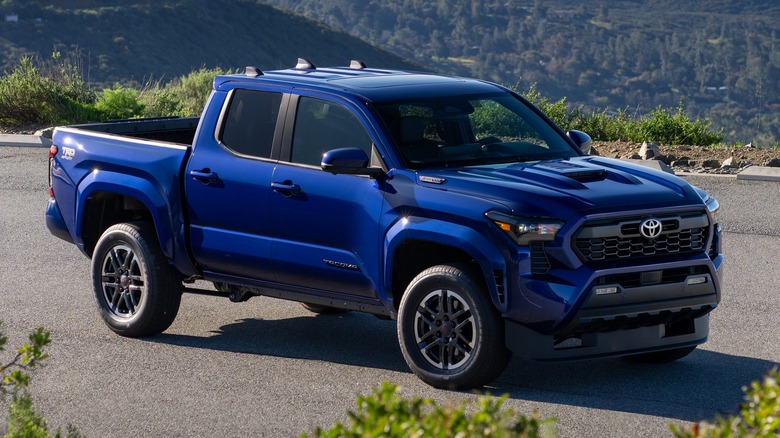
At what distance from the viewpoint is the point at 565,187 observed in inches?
291

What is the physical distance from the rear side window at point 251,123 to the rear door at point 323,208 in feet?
0.54

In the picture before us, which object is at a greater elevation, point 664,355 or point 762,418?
point 762,418

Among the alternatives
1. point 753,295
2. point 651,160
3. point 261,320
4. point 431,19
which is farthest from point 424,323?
point 431,19

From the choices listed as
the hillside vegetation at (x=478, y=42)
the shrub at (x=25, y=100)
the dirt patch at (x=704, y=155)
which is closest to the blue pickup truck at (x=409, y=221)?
the dirt patch at (x=704, y=155)

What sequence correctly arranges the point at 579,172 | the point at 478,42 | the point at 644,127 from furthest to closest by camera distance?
the point at 478,42
the point at 644,127
the point at 579,172

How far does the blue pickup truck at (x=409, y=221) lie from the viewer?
7.20m

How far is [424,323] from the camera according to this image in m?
7.56

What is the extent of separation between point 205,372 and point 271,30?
92.1 metres

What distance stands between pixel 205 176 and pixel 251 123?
445 millimetres

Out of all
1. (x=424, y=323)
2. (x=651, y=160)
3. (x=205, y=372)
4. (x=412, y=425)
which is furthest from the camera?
(x=651, y=160)

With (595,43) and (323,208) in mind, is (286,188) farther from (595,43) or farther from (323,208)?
(595,43)

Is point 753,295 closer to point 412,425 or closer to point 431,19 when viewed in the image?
point 412,425

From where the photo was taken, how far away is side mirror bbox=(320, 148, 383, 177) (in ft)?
25.3

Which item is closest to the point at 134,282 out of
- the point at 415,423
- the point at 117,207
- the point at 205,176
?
the point at 117,207
